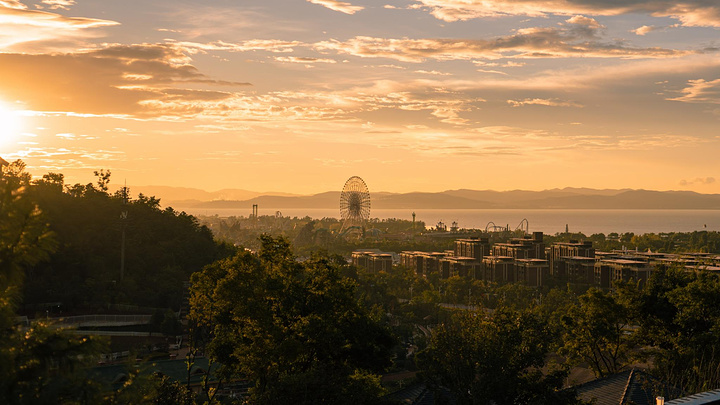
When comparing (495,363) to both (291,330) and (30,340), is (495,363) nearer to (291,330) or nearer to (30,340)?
(291,330)

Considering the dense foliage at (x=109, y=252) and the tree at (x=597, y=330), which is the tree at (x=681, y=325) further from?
the dense foliage at (x=109, y=252)

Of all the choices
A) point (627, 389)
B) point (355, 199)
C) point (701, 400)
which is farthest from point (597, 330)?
point (355, 199)

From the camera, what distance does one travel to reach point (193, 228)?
79188 millimetres

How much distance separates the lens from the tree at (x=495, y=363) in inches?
782

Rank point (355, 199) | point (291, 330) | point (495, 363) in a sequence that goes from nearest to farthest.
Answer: point (495, 363) → point (291, 330) → point (355, 199)

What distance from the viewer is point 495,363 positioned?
19.8m

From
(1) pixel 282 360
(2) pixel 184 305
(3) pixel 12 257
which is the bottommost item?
(2) pixel 184 305

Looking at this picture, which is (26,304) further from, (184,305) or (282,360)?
(282,360)

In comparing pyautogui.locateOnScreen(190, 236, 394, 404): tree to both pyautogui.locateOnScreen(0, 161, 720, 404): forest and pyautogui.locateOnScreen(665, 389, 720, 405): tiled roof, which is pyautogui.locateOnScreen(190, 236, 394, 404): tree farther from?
pyautogui.locateOnScreen(665, 389, 720, 405): tiled roof

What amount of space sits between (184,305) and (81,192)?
71.5 ft

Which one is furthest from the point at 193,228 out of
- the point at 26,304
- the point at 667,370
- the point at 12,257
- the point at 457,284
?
the point at 12,257

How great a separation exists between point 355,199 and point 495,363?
480 feet

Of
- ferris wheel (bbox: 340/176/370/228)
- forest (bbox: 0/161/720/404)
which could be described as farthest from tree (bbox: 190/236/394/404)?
ferris wheel (bbox: 340/176/370/228)

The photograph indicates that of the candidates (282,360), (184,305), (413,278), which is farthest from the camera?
(413,278)
